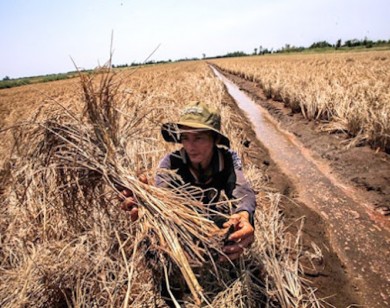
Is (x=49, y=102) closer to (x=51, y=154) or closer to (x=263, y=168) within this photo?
(x=51, y=154)

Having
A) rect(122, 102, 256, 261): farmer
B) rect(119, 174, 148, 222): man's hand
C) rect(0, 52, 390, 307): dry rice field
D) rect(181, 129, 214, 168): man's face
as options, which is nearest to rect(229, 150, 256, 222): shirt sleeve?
rect(122, 102, 256, 261): farmer

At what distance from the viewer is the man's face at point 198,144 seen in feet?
5.78

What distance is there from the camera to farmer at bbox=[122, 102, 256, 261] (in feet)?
4.74

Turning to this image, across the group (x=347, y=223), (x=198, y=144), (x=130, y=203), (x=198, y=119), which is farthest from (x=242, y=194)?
(x=347, y=223)

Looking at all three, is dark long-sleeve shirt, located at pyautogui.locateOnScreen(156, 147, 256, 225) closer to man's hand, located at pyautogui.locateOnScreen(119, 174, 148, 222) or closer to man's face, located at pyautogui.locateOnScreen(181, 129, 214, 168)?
man's face, located at pyautogui.locateOnScreen(181, 129, 214, 168)

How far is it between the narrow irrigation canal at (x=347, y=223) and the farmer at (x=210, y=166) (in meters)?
1.17

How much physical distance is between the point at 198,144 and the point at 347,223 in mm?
1982

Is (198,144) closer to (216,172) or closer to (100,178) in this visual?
(216,172)

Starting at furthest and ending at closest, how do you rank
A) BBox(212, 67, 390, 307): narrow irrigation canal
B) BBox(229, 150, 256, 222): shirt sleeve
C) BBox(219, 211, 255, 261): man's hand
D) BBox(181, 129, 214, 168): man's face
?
BBox(212, 67, 390, 307): narrow irrigation canal → BBox(181, 129, 214, 168): man's face → BBox(229, 150, 256, 222): shirt sleeve → BBox(219, 211, 255, 261): man's hand

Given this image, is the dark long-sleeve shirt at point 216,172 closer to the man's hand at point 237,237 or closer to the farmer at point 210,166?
the farmer at point 210,166

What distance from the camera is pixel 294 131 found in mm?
6309

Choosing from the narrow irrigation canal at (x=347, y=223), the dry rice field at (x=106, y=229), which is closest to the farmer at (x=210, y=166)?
the dry rice field at (x=106, y=229)

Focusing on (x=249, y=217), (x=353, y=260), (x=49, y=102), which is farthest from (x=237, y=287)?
(x=49, y=102)

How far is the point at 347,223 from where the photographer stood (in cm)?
293
